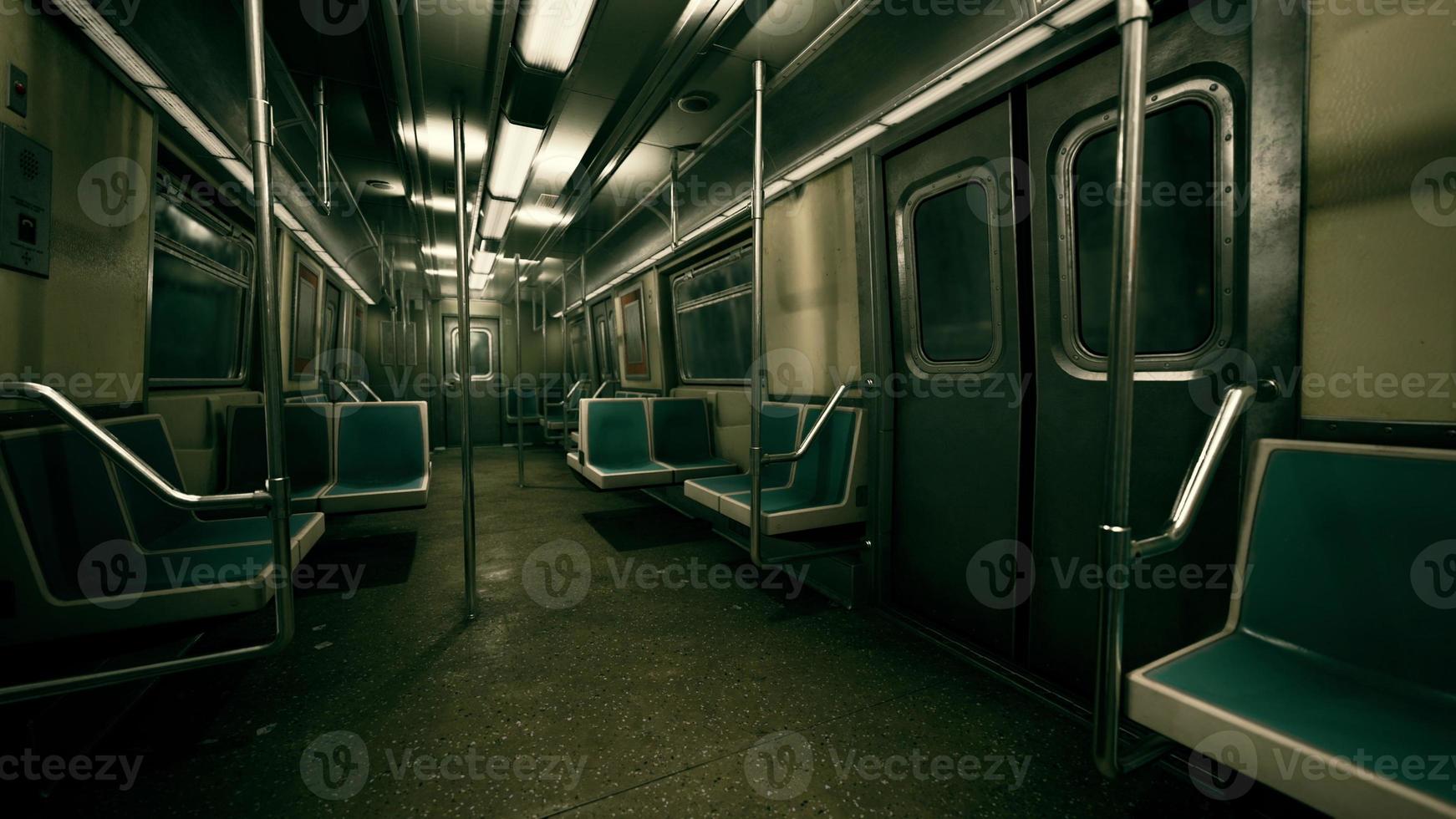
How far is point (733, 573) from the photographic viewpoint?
3705 mm

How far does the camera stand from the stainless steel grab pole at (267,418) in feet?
4.72

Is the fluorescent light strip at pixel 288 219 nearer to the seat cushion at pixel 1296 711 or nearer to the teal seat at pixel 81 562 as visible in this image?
the teal seat at pixel 81 562

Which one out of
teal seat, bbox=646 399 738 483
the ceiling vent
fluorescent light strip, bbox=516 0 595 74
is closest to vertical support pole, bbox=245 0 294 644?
fluorescent light strip, bbox=516 0 595 74

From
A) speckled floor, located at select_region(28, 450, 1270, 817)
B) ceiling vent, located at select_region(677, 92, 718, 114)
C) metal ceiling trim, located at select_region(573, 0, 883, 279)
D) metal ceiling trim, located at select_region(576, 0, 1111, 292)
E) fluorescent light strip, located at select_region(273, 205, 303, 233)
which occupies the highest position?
ceiling vent, located at select_region(677, 92, 718, 114)

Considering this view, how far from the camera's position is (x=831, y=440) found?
11.2ft

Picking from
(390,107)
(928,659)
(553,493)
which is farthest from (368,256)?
(928,659)

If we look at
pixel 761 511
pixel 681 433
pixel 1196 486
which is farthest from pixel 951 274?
pixel 681 433

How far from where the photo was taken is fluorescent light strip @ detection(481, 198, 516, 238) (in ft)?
17.7

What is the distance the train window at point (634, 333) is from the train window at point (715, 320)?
0.77m

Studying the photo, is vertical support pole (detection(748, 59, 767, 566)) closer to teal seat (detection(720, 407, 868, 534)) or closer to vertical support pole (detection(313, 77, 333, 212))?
teal seat (detection(720, 407, 868, 534))

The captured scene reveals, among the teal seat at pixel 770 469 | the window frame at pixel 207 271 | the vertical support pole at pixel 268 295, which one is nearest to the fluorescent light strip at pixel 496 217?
the window frame at pixel 207 271

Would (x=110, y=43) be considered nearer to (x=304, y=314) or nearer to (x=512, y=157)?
(x=512, y=157)

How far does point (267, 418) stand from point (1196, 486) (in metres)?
2.26

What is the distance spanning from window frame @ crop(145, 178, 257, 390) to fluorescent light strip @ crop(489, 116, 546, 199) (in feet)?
5.41
